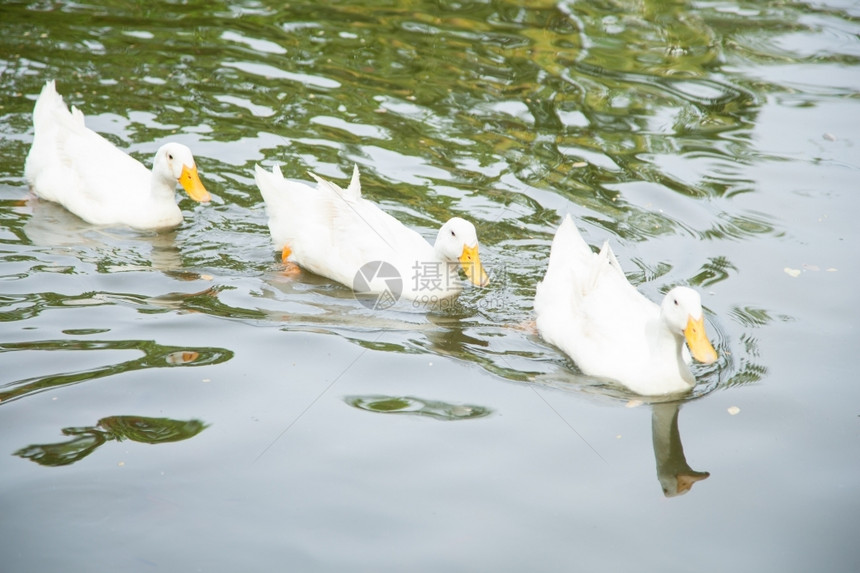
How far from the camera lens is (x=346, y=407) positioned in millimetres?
5125

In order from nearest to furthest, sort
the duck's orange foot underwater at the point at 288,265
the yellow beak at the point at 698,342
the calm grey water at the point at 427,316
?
the calm grey water at the point at 427,316, the yellow beak at the point at 698,342, the duck's orange foot underwater at the point at 288,265

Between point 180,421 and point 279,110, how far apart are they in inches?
205

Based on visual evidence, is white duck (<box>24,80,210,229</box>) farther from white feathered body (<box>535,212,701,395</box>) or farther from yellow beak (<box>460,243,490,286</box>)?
white feathered body (<box>535,212,701,395</box>)

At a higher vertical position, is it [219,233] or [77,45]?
[77,45]

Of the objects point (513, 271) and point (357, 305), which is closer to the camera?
point (357, 305)

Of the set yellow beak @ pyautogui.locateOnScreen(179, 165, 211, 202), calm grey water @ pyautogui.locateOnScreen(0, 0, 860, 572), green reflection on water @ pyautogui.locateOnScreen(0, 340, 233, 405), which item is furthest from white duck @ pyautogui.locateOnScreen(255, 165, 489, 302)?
green reflection on water @ pyautogui.locateOnScreen(0, 340, 233, 405)

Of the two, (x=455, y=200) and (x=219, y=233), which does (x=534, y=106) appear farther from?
(x=219, y=233)

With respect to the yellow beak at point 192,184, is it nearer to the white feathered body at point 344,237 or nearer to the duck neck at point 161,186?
the duck neck at point 161,186

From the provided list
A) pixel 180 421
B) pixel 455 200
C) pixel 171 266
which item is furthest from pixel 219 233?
pixel 180 421

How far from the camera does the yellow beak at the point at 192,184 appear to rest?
7.18m

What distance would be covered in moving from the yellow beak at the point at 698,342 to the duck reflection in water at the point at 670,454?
413mm

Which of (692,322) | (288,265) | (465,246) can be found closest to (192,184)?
(288,265)

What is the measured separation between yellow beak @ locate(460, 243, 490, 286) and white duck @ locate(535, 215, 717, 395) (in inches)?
17.2

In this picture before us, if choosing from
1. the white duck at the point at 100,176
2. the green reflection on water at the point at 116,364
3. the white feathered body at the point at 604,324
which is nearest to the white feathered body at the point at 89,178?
the white duck at the point at 100,176
